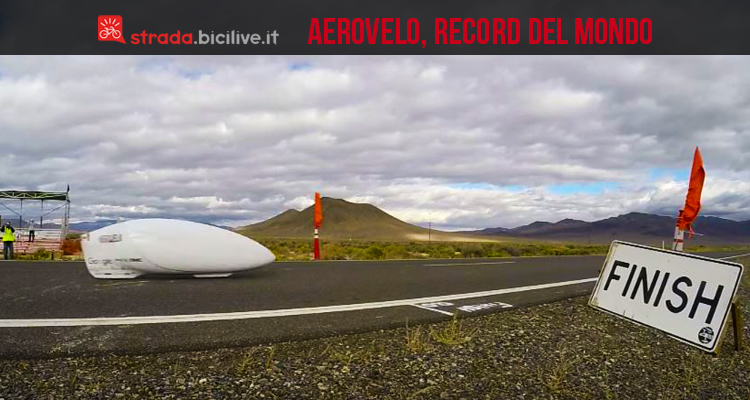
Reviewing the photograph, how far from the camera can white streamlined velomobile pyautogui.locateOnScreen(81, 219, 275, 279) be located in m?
7.46

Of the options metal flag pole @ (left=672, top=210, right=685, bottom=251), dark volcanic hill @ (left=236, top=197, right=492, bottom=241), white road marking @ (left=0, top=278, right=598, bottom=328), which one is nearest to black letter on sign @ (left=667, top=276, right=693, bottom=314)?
white road marking @ (left=0, top=278, right=598, bottom=328)

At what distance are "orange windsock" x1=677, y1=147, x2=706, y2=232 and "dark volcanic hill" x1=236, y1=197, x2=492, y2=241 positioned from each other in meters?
121

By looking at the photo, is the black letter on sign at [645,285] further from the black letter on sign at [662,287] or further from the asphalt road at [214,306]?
the asphalt road at [214,306]

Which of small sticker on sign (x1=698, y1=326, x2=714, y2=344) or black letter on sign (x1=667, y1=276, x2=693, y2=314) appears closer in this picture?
small sticker on sign (x1=698, y1=326, x2=714, y2=344)

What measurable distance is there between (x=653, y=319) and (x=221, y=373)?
168 inches

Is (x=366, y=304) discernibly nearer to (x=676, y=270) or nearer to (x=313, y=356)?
(x=313, y=356)

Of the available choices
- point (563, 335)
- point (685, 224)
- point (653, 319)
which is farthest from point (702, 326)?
point (685, 224)

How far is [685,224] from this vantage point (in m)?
9.15

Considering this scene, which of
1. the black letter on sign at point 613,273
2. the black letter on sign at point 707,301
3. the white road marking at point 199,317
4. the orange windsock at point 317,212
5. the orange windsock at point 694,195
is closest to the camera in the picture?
the black letter on sign at point 707,301

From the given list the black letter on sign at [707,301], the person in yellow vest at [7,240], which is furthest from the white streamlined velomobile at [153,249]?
the person in yellow vest at [7,240]

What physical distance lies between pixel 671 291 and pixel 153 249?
7.51 meters

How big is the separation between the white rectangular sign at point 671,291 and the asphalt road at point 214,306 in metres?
1.76

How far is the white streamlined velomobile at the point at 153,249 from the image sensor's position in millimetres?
7455

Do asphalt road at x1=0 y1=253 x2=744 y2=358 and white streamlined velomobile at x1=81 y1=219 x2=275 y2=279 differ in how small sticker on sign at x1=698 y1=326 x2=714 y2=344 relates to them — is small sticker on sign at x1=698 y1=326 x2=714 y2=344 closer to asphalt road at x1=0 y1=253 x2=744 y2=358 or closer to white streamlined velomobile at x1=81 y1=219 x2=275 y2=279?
asphalt road at x1=0 y1=253 x2=744 y2=358
